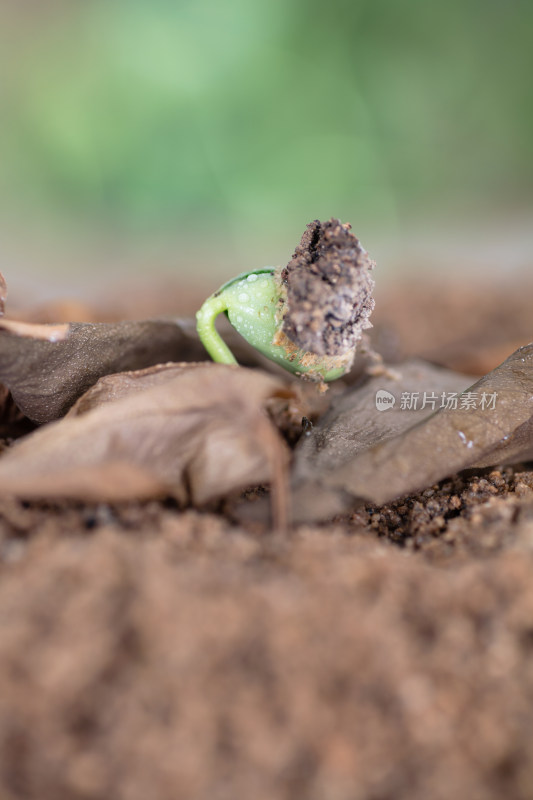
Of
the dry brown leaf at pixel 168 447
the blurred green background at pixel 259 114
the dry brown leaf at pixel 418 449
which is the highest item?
the blurred green background at pixel 259 114

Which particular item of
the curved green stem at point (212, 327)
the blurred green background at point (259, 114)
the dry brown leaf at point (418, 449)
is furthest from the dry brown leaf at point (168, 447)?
the blurred green background at point (259, 114)

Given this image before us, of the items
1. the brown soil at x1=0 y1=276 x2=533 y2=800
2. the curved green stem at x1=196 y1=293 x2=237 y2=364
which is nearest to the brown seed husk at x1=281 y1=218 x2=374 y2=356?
the curved green stem at x1=196 y1=293 x2=237 y2=364

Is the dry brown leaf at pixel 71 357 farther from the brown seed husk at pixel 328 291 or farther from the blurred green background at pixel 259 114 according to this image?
the blurred green background at pixel 259 114

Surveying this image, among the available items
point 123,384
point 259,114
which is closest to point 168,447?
point 123,384

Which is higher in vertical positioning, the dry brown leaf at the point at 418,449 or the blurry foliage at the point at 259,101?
the blurry foliage at the point at 259,101

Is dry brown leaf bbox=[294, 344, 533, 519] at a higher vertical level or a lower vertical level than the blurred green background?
lower

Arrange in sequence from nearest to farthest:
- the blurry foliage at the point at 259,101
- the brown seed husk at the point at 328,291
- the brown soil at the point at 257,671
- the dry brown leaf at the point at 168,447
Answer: the brown soil at the point at 257,671 → the dry brown leaf at the point at 168,447 → the brown seed husk at the point at 328,291 → the blurry foliage at the point at 259,101

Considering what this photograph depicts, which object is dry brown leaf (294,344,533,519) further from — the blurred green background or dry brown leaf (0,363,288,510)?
the blurred green background

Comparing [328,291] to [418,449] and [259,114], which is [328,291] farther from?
[259,114]
